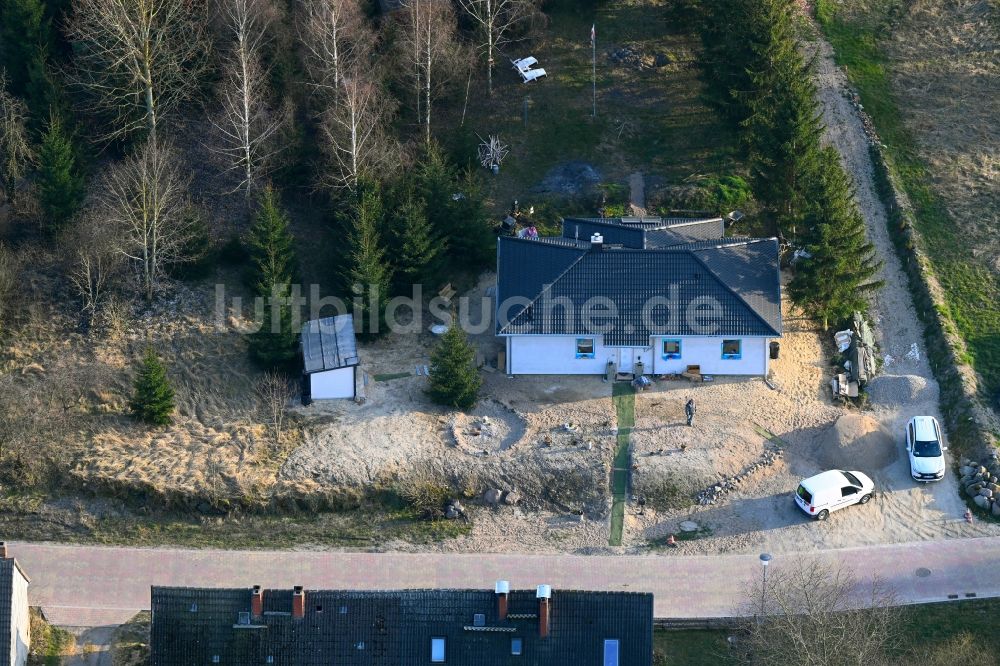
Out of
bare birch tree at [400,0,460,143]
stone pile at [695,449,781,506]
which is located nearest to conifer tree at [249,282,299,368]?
bare birch tree at [400,0,460,143]

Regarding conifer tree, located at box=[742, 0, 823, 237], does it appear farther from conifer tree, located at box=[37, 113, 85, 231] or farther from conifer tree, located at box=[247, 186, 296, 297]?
conifer tree, located at box=[37, 113, 85, 231]

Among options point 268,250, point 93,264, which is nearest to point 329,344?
point 268,250

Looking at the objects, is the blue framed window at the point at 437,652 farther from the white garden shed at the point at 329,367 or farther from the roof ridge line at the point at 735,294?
the roof ridge line at the point at 735,294

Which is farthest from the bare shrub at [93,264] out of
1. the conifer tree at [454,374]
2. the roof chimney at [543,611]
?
the roof chimney at [543,611]

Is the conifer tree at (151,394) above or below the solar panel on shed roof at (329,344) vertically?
below

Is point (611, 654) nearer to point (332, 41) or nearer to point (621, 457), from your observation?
point (621, 457)

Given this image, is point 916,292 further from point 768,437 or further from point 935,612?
point 935,612

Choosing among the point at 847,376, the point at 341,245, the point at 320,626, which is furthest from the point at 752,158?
the point at 320,626
